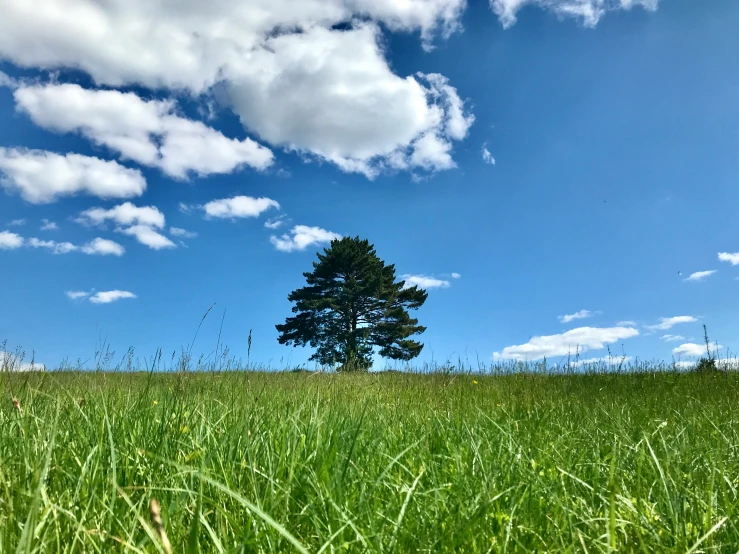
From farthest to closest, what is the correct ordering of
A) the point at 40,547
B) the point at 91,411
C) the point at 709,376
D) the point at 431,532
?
1. the point at 709,376
2. the point at 91,411
3. the point at 431,532
4. the point at 40,547

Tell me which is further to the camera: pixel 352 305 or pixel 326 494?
pixel 352 305

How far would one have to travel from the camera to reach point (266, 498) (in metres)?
1.79

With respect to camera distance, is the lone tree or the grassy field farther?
the lone tree

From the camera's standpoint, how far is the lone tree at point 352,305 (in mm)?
24000

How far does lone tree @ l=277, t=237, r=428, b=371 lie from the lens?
24000mm

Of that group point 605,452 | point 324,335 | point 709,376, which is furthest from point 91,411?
point 324,335

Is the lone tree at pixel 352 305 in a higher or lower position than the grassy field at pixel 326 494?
higher

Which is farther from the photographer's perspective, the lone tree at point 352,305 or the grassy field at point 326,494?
the lone tree at point 352,305

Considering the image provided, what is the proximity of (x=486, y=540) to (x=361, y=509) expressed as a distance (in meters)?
0.40

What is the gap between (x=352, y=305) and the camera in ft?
81.9

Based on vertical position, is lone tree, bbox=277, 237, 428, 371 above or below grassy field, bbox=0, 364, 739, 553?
above

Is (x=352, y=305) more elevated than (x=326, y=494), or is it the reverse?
(x=352, y=305)

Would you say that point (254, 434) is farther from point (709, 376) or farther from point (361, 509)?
point (709, 376)

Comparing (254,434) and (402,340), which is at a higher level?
(402,340)
